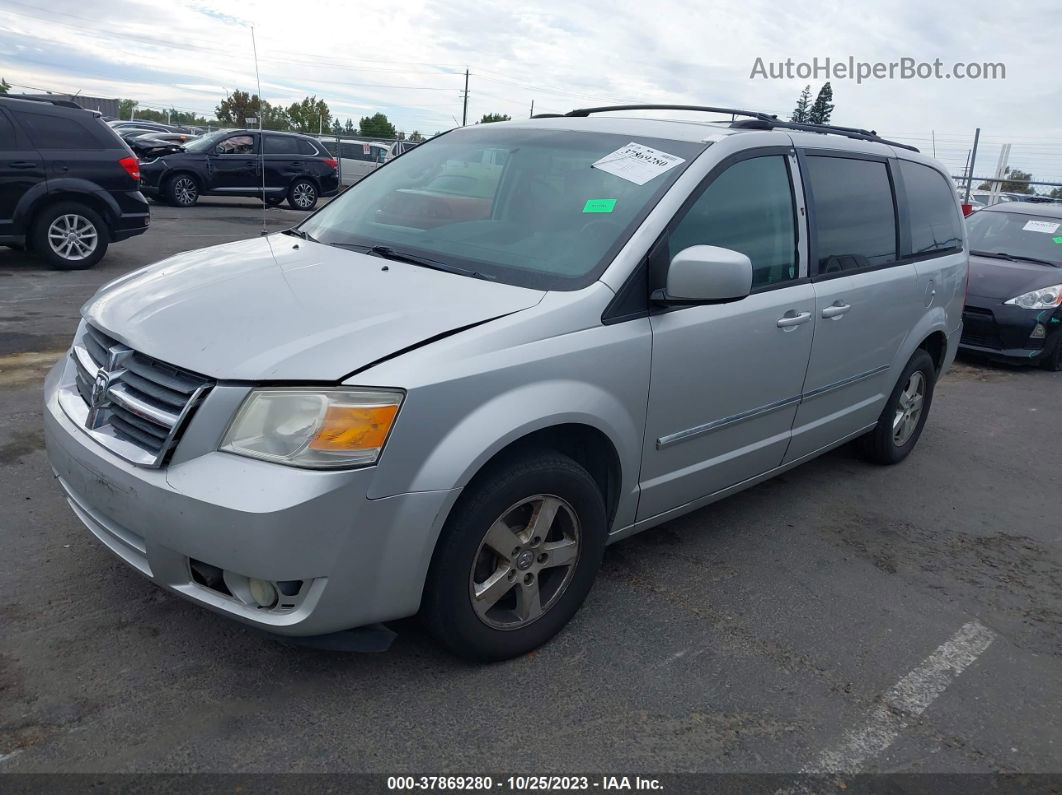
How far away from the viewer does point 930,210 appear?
5.23 m

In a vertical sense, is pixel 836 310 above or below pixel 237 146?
below

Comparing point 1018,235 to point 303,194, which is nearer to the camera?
point 1018,235

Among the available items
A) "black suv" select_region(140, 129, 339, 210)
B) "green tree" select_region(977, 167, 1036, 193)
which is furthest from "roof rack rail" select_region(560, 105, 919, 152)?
"green tree" select_region(977, 167, 1036, 193)

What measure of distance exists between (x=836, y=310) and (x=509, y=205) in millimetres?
1642

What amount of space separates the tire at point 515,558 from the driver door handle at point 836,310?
1640 mm

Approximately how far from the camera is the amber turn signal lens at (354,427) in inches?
95.9

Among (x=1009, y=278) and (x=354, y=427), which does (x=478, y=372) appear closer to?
(x=354, y=427)

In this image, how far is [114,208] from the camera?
9.52 meters

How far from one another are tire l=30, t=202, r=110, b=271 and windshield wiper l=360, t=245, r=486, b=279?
725 cm

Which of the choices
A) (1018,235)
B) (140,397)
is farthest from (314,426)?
(1018,235)

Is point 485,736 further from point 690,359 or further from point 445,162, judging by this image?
point 445,162

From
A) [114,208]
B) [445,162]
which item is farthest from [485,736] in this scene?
[114,208]

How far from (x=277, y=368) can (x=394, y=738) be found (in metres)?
1.12

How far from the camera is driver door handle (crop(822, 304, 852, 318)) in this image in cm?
405
